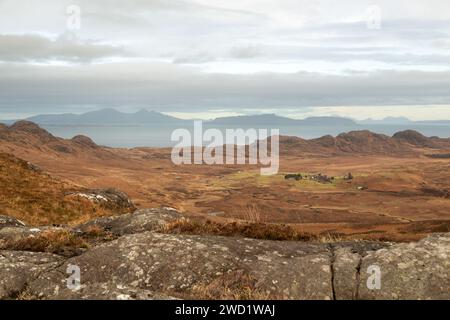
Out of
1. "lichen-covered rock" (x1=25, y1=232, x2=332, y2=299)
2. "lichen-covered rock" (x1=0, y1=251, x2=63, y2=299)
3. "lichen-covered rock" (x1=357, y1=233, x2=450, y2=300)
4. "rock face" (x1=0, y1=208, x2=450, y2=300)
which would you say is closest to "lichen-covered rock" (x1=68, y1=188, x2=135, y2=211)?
"lichen-covered rock" (x1=0, y1=251, x2=63, y2=299)

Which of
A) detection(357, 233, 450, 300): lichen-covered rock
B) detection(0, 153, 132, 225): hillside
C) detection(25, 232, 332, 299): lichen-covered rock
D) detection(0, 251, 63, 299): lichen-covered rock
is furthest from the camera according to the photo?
detection(0, 153, 132, 225): hillside

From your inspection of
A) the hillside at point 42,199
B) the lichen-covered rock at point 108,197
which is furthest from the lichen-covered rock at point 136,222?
the lichen-covered rock at point 108,197

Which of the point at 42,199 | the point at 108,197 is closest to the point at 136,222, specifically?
the point at 42,199

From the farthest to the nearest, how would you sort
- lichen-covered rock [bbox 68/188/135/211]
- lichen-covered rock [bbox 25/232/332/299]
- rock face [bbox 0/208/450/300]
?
lichen-covered rock [bbox 68/188/135/211] → lichen-covered rock [bbox 25/232/332/299] → rock face [bbox 0/208/450/300]

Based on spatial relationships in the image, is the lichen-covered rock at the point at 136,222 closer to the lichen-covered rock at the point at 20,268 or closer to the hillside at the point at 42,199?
the lichen-covered rock at the point at 20,268

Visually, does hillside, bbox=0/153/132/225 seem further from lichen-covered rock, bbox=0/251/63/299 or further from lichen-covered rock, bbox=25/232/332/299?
lichen-covered rock, bbox=25/232/332/299

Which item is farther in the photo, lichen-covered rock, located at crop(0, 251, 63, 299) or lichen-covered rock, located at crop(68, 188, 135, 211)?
lichen-covered rock, located at crop(68, 188, 135, 211)

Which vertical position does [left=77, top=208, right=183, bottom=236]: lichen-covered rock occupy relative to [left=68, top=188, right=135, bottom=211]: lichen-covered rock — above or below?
above
